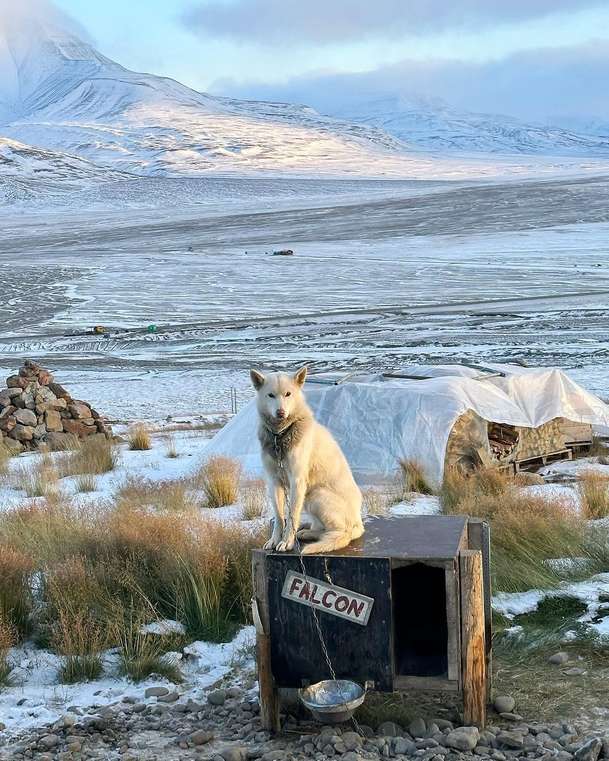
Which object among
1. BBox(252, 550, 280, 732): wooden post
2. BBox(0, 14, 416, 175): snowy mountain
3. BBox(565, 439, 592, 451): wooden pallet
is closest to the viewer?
BBox(252, 550, 280, 732): wooden post

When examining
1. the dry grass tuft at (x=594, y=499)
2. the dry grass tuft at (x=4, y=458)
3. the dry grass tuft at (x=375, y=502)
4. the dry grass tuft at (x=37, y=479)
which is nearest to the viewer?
the dry grass tuft at (x=594, y=499)

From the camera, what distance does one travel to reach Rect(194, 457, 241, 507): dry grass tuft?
10.0 meters

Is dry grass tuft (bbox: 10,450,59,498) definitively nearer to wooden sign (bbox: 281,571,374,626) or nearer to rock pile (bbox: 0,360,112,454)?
rock pile (bbox: 0,360,112,454)

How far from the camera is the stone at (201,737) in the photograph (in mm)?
5199

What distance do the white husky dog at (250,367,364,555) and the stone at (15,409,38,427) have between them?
1098cm

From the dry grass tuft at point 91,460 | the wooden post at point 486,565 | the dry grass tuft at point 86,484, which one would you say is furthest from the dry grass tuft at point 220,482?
the wooden post at point 486,565

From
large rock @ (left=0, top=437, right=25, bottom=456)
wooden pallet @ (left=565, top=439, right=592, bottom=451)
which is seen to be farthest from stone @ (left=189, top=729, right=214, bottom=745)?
large rock @ (left=0, top=437, right=25, bottom=456)

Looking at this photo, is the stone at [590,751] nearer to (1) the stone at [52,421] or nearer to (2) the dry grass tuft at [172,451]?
(2) the dry grass tuft at [172,451]

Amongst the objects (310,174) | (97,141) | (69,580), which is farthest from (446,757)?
(97,141)

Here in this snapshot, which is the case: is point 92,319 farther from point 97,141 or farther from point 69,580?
point 97,141

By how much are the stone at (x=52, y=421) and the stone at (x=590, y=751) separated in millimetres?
12183

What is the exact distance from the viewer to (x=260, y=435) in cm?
551

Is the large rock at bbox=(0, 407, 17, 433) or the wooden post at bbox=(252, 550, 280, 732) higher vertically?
the wooden post at bbox=(252, 550, 280, 732)

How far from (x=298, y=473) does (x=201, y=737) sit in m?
1.36
